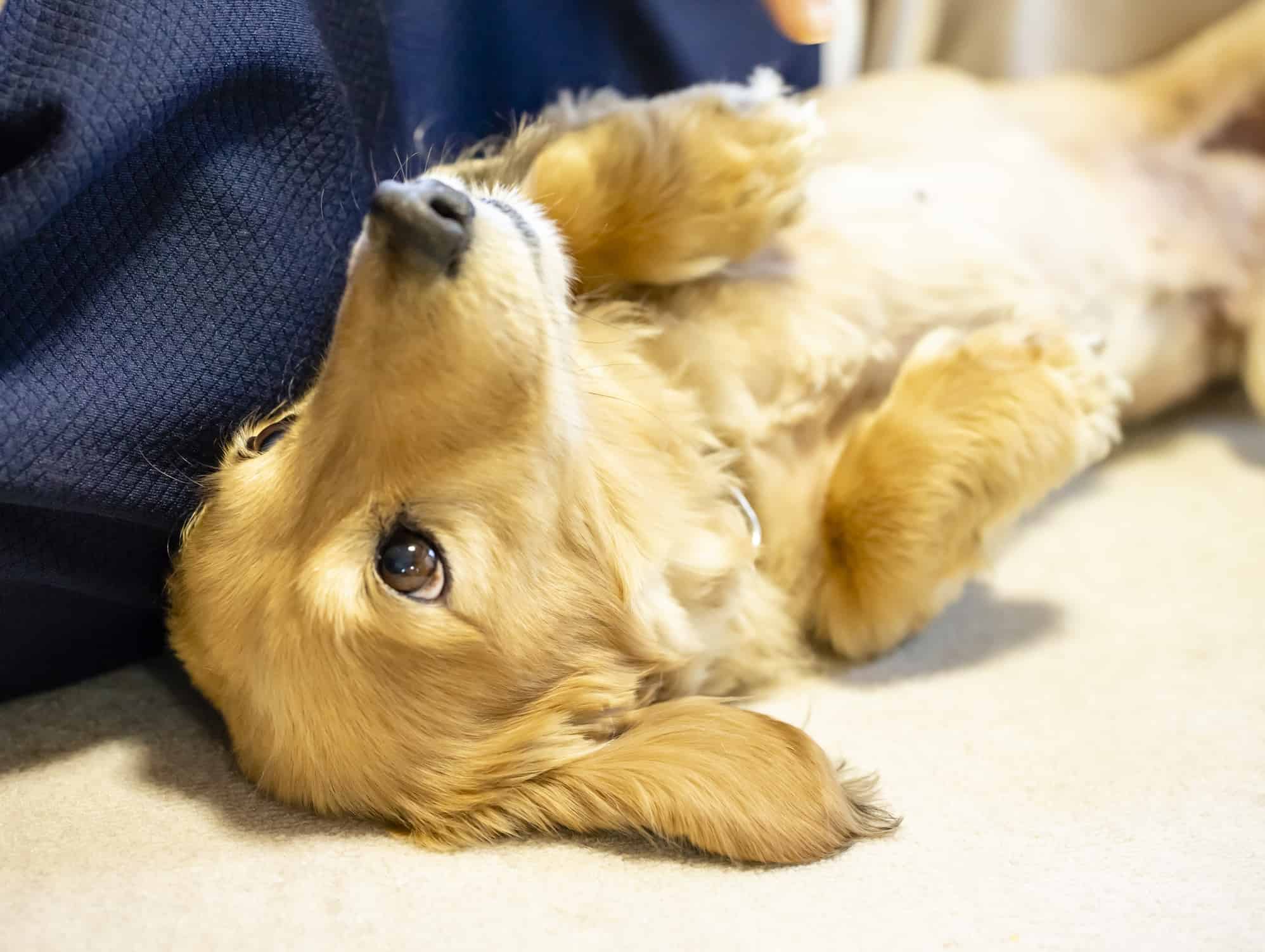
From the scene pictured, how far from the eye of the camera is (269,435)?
1561 mm

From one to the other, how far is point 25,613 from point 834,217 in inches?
55.1

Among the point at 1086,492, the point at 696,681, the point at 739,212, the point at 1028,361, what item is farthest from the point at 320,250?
the point at 1086,492

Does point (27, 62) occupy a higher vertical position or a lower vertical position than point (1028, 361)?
higher

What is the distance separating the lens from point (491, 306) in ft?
4.38

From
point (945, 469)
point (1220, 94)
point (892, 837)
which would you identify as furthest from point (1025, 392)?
point (1220, 94)

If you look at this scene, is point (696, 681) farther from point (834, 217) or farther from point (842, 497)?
point (834, 217)

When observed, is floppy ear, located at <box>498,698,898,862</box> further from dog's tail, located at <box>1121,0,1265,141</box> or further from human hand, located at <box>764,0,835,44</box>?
dog's tail, located at <box>1121,0,1265,141</box>

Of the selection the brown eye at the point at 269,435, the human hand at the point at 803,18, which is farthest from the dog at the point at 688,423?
the human hand at the point at 803,18

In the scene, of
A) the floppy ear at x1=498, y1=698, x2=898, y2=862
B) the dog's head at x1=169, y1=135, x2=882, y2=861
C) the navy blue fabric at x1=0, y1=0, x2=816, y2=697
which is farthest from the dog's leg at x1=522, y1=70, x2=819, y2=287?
the floppy ear at x1=498, y1=698, x2=898, y2=862

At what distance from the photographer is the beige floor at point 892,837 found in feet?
4.03

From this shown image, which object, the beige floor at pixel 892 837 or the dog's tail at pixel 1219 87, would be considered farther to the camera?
the dog's tail at pixel 1219 87

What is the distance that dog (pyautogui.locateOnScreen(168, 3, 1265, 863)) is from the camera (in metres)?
1.37

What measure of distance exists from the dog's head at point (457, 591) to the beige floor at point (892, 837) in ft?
0.24

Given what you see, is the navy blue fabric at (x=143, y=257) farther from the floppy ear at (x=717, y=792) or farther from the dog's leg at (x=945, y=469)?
the dog's leg at (x=945, y=469)
